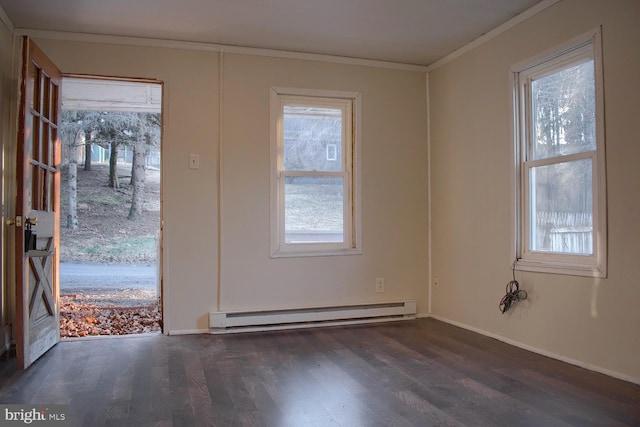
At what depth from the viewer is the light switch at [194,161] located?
386 cm

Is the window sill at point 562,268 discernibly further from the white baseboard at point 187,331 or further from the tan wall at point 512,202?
the white baseboard at point 187,331

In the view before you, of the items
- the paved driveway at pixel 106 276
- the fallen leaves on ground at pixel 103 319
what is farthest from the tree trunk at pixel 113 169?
the fallen leaves on ground at pixel 103 319

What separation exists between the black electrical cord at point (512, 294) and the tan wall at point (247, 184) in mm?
1069

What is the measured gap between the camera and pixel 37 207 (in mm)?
3246

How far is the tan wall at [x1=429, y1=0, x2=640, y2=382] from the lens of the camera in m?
2.63

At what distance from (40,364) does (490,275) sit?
10.6ft

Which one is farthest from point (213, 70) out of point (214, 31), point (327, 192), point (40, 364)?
point (40, 364)

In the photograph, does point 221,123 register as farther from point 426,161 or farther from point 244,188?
point 426,161

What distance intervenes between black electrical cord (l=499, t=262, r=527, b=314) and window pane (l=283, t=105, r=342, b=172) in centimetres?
176

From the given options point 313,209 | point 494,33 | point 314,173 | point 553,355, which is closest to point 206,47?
point 314,173

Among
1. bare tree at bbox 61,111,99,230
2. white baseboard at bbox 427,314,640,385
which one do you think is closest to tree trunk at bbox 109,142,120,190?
bare tree at bbox 61,111,99,230

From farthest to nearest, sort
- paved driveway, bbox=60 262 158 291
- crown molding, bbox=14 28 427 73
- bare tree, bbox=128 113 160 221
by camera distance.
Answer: bare tree, bbox=128 113 160 221 < paved driveway, bbox=60 262 158 291 < crown molding, bbox=14 28 427 73

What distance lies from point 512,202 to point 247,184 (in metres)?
2.11

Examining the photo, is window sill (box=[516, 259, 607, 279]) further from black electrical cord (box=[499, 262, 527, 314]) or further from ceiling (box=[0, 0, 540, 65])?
ceiling (box=[0, 0, 540, 65])
